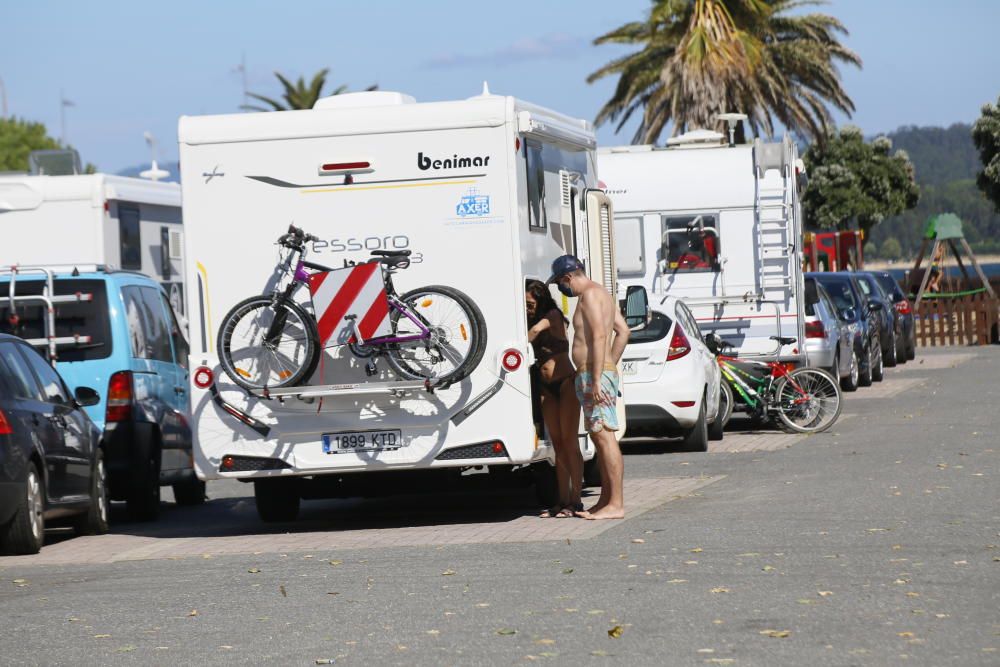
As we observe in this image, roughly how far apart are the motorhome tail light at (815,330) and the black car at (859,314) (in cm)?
397

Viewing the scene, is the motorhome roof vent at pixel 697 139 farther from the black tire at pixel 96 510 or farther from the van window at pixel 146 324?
the black tire at pixel 96 510

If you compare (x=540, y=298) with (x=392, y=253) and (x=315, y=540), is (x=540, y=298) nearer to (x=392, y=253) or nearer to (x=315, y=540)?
(x=392, y=253)

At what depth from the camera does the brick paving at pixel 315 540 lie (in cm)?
1209

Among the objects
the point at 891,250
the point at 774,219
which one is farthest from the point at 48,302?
the point at 891,250

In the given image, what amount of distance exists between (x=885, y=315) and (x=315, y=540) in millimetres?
21868

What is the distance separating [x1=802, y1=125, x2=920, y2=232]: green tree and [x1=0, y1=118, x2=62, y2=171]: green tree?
38.2m

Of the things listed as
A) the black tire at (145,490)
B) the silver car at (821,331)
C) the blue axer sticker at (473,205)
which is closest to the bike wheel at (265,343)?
the blue axer sticker at (473,205)

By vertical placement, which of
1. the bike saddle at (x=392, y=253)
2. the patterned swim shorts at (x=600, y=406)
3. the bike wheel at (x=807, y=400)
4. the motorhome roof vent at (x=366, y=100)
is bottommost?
the bike wheel at (x=807, y=400)

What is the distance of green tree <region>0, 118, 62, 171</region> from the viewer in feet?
286

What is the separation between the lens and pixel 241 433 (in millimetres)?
12836

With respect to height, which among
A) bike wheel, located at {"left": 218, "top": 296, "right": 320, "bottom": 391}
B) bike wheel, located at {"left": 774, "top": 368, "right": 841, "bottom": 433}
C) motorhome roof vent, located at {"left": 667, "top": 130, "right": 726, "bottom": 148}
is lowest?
bike wheel, located at {"left": 774, "top": 368, "right": 841, "bottom": 433}

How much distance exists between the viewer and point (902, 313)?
119 ft

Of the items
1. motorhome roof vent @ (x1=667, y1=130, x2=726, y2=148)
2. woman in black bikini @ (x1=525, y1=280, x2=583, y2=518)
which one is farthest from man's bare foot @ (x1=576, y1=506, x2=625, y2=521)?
motorhome roof vent @ (x1=667, y1=130, x2=726, y2=148)

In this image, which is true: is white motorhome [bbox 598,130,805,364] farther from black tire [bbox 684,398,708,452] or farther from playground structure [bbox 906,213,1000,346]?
playground structure [bbox 906,213,1000,346]
